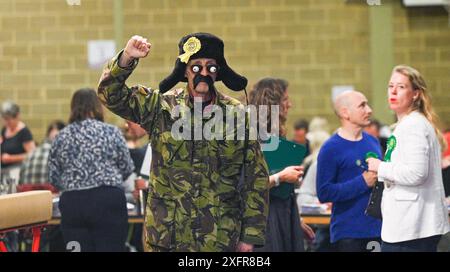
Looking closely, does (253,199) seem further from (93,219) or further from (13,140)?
(13,140)

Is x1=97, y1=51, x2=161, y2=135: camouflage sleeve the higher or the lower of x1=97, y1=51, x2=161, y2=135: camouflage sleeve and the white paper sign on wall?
the lower

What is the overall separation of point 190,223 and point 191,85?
64cm

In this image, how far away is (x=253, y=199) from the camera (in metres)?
5.94

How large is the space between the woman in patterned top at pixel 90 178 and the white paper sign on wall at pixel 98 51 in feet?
22.4

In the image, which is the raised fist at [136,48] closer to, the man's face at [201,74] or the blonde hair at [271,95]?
the man's face at [201,74]

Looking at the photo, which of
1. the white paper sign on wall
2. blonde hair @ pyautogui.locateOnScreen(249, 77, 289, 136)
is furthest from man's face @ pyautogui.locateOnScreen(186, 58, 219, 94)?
the white paper sign on wall

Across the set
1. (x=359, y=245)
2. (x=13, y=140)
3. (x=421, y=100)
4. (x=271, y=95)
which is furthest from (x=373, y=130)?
(x=421, y=100)

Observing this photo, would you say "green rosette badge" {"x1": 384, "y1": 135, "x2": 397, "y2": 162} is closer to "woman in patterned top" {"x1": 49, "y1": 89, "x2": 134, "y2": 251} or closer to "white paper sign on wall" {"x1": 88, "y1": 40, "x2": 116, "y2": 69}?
"woman in patterned top" {"x1": 49, "y1": 89, "x2": 134, "y2": 251}

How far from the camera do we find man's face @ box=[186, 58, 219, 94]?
5.86m

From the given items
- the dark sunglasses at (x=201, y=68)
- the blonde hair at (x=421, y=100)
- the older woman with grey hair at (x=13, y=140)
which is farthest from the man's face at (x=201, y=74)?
the older woman with grey hair at (x=13, y=140)

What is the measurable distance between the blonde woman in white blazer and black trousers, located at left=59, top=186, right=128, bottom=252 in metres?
2.28

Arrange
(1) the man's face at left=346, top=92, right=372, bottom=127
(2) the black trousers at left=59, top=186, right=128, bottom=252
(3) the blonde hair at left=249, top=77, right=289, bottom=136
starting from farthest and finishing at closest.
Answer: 1. (2) the black trousers at left=59, top=186, right=128, bottom=252
2. (1) the man's face at left=346, top=92, right=372, bottom=127
3. (3) the blonde hair at left=249, top=77, right=289, bottom=136

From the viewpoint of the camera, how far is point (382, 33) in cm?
1577

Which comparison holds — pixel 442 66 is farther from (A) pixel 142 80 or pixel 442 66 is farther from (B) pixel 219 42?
(B) pixel 219 42
